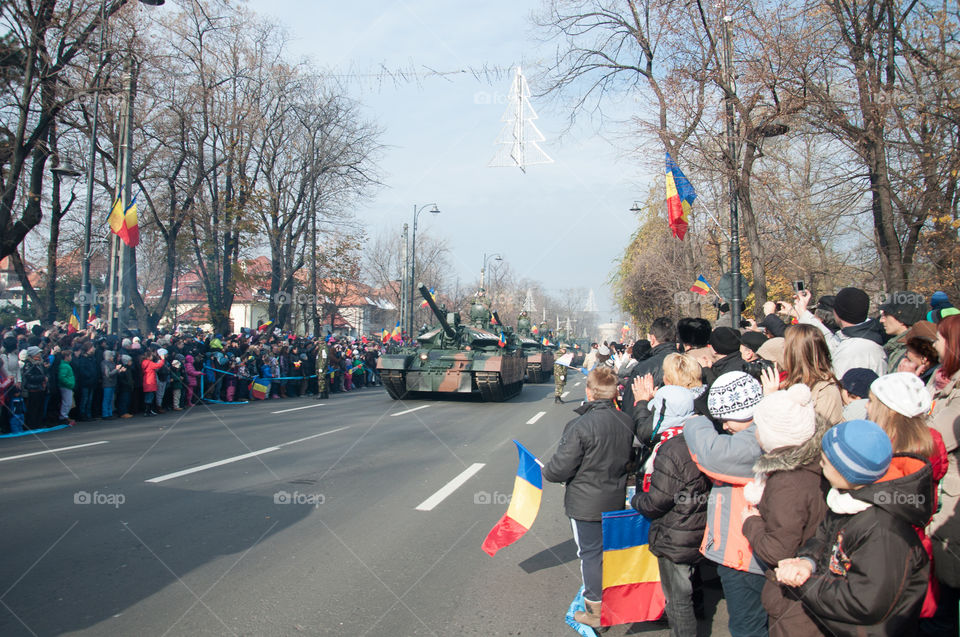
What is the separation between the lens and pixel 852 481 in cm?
263

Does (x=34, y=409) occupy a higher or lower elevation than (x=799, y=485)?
lower

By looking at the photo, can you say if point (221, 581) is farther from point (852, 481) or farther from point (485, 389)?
point (485, 389)

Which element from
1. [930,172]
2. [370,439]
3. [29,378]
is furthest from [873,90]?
[29,378]

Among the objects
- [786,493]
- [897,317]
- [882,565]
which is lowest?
[882,565]

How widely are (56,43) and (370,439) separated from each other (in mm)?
13659

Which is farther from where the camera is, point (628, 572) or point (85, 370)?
point (85, 370)

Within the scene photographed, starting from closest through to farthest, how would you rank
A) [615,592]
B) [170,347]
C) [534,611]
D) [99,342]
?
[615,592]
[534,611]
[99,342]
[170,347]

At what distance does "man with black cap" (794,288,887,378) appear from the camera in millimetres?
4945

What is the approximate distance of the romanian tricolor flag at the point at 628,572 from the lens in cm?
402
